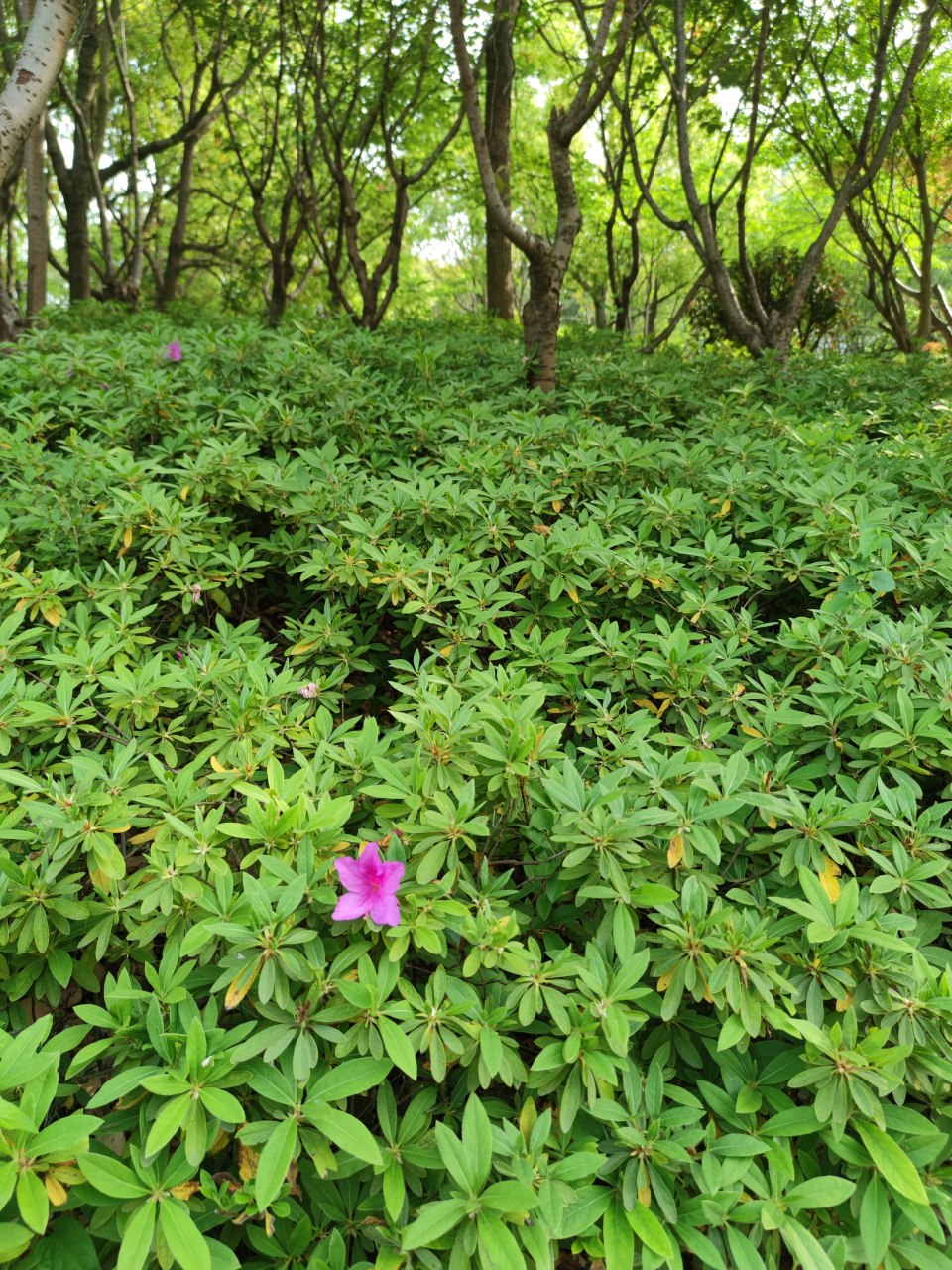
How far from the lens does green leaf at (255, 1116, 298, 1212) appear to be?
0.93 meters

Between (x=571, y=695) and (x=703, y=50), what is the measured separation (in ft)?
20.9

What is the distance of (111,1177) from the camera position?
945 mm

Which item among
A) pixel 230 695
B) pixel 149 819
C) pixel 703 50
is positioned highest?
pixel 703 50

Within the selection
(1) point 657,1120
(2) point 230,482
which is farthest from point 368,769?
(2) point 230,482

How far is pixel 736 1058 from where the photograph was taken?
1.21 m

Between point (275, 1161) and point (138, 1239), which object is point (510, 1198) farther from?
point (138, 1239)

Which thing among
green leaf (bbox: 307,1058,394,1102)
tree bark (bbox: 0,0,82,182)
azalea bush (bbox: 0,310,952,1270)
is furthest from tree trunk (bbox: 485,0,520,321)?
green leaf (bbox: 307,1058,394,1102)

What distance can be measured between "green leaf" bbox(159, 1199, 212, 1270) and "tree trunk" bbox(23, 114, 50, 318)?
669 cm

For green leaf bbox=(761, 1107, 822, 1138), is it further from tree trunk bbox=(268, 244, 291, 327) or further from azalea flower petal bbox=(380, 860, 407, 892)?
tree trunk bbox=(268, 244, 291, 327)

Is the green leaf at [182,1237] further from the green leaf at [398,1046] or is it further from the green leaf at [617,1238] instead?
the green leaf at [617,1238]

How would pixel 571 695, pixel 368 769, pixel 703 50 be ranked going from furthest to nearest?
pixel 703 50 → pixel 571 695 → pixel 368 769

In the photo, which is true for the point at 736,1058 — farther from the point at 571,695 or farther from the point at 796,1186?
the point at 571,695

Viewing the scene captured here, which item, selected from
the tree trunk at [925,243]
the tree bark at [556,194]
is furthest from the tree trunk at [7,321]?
the tree trunk at [925,243]

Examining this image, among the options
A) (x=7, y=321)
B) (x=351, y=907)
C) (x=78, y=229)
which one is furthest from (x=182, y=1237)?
(x=78, y=229)
